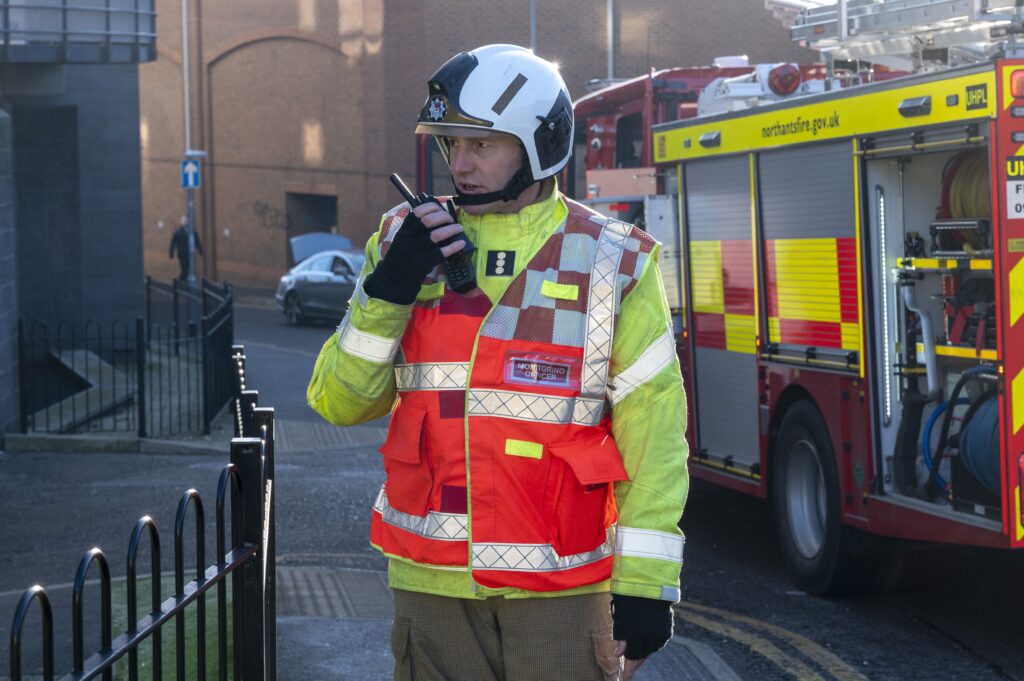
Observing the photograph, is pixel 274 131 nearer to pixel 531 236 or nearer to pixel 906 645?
pixel 906 645

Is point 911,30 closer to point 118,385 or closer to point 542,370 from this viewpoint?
point 542,370

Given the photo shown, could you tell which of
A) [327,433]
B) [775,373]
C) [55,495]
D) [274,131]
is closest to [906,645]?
[775,373]

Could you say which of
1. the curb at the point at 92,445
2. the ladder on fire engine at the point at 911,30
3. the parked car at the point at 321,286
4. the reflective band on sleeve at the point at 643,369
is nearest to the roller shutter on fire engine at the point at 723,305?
the ladder on fire engine at the point at 911,30

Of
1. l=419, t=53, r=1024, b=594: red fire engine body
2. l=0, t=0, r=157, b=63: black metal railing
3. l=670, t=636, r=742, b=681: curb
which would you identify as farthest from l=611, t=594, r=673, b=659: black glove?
l=0, t=0, r=157, b=63: black metal railing

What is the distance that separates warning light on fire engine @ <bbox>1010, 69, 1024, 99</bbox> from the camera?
6.34 meters

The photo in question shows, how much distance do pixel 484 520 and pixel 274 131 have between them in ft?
123

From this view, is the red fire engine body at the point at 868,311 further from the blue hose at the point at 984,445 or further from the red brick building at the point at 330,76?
the red brick building at the point at 330,76

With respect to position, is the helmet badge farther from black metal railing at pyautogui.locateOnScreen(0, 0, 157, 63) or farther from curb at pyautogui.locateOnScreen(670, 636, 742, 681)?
black metal railing at pyautogui.locateOnScreen(0, 0, 157, 63)

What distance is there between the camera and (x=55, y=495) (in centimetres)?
1125

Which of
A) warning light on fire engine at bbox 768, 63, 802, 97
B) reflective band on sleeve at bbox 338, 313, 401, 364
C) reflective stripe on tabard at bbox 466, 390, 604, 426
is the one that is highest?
warning light on fire engine at bbox 768, 63, 802, 97

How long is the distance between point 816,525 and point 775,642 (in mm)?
1217

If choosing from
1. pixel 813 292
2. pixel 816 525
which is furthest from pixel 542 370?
pixel 816 525

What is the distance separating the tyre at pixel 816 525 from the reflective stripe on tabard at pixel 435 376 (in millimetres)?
4743

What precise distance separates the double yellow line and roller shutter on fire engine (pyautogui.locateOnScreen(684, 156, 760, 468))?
1364 millimetres
